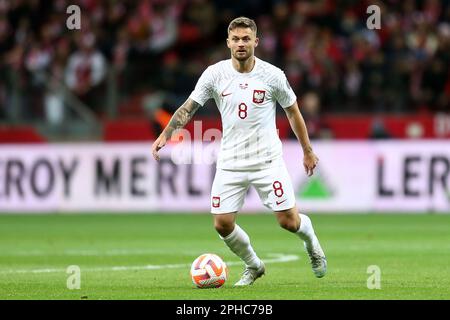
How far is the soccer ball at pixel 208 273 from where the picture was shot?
10641mm

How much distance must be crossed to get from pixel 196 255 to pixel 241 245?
Answer: 3632 millimetres

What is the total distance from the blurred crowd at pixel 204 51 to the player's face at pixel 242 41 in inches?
555

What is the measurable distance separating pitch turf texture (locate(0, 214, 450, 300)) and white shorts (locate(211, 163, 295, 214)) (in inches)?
28.8

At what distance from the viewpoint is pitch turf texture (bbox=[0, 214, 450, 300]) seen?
10.3 m

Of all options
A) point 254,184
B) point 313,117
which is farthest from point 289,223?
point 313,117

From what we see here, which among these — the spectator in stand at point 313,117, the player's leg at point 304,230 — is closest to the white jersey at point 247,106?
the player's leg at point 304,230

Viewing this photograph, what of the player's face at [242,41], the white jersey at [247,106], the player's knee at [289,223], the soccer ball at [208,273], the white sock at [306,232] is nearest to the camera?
the player's face at [242,41]

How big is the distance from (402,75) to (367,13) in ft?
6.56

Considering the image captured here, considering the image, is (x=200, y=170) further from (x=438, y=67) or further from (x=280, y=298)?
(x=280, y=298)

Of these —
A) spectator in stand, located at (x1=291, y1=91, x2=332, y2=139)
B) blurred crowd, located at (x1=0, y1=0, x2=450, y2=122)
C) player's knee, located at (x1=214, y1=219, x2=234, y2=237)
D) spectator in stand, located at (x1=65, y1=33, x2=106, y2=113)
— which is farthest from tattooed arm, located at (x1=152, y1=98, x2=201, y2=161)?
spectator in stand, located at (x1=65, y1=33, x2=106, y2=113)

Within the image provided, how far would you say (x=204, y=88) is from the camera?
10867 mm

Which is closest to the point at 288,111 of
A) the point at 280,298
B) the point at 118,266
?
the point at 280,298

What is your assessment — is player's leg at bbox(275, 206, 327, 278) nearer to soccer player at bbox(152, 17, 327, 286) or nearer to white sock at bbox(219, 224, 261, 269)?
soccer player at bbox(152, 17, 327, 286)

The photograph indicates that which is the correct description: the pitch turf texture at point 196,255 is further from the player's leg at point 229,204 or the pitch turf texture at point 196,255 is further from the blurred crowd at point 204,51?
the blurred crowd at point 204,51
